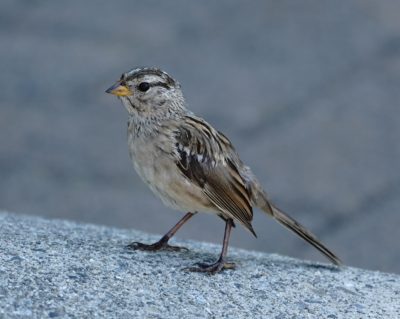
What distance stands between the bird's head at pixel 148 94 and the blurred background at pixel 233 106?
4130mm

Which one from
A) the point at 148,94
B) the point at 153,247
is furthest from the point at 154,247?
the point at 148,94

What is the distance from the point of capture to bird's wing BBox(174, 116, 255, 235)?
658 centimetres

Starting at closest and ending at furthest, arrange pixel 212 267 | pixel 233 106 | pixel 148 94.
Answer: pixel 212 267, pixel 148 94, pixel 233 106

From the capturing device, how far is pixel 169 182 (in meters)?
6.49

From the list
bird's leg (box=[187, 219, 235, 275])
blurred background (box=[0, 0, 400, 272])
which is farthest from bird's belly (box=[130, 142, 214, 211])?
blurred background (box=[0, 0, 400, 272])

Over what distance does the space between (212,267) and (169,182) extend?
56 centimetres

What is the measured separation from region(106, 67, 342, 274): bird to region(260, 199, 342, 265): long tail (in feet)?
0.35

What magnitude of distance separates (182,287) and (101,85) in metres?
8.41

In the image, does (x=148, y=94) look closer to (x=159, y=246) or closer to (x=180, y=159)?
(x=180, y=159)

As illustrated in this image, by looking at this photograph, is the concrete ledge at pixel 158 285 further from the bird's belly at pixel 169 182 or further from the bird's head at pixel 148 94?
the bird's head at pixel 148 94

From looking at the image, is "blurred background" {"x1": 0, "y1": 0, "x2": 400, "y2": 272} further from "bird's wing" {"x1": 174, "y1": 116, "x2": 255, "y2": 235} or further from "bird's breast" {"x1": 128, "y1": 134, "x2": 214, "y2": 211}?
"bird's breast" {"x1": 128, "y1": 134, "x2": 214, "y2": 211}

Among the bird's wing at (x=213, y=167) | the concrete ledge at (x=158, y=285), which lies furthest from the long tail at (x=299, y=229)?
the bird's wing at (x=213, y=167)

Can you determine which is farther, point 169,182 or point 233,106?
point 233,106

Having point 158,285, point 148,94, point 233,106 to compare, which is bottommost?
point 158,285
